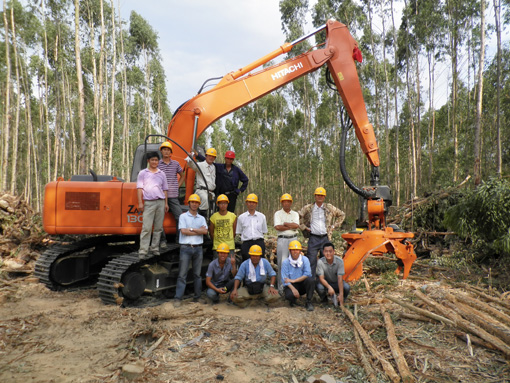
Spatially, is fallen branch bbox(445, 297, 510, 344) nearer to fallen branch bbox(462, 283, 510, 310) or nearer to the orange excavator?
fallen branch bbox(462, 283, 510, 310)

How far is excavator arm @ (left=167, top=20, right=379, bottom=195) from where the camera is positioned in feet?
19.6

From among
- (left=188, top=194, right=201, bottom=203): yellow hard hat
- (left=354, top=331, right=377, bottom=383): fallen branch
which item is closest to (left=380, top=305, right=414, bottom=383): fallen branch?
(left=354, top=331, right=377, bottom=383): fallen branch

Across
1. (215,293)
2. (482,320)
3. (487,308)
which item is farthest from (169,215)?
(487,308)

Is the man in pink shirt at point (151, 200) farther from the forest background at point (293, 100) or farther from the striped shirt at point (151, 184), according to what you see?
the forest background at point (293, 100)

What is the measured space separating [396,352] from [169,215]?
379 centimetres

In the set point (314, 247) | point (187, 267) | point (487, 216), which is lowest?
point (187, 267)

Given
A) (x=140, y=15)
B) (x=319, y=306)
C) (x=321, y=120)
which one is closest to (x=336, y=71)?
(x=319, y=306)

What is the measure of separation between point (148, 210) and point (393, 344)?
143 inches

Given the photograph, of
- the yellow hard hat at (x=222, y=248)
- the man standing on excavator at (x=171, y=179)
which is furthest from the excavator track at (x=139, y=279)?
the yellow hard hat at (x=222, y=248)

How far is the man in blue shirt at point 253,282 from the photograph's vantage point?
5254mm

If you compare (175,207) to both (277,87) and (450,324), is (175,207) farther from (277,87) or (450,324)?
(450,324)

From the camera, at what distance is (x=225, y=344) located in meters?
3.96

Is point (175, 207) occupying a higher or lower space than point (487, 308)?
higher

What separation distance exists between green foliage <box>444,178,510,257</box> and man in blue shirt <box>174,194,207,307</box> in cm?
493
